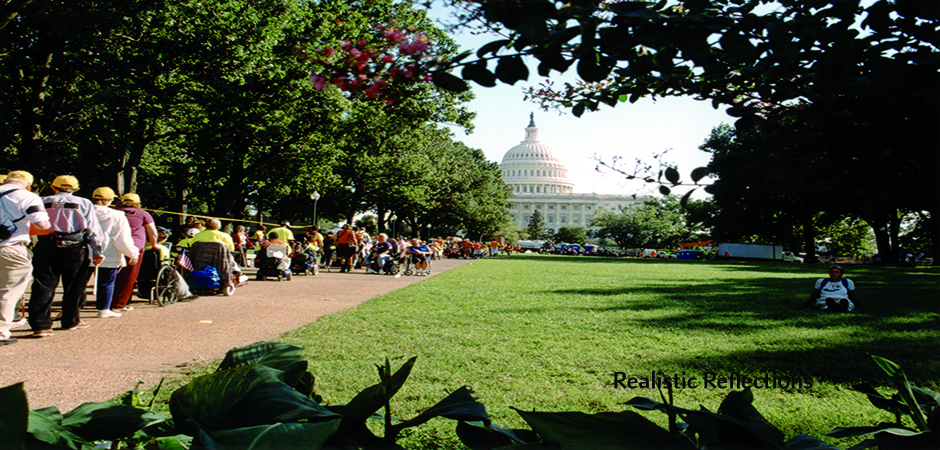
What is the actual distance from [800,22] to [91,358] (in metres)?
6.11

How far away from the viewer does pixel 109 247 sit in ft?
26.9

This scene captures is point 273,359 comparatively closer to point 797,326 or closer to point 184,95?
point 797,326

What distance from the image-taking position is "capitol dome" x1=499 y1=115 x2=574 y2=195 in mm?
156250

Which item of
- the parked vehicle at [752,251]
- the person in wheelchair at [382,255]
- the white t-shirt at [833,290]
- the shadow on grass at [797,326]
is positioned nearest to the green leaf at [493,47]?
the shadow on grass at [797,326]

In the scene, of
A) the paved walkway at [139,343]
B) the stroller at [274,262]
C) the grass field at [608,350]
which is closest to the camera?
the grass field at [608,350]

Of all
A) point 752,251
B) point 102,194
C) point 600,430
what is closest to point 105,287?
point 102,194

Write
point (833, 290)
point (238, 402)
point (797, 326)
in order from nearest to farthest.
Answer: point (238, 402)
point (797, 326)
point (833, 290)

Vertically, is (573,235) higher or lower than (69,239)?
higher

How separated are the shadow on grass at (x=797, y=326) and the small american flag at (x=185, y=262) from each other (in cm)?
631

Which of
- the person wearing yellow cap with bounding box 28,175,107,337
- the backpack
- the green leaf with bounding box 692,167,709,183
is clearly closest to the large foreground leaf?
the green leaf with bounding box 692,167,709,183

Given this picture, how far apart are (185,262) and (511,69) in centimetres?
1103

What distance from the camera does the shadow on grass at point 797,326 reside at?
5406 mm

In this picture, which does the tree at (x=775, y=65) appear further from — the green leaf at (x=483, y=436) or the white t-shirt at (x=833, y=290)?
the white t-shirt at (x=833, y=290)

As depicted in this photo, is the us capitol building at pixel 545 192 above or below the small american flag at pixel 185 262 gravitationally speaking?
above
